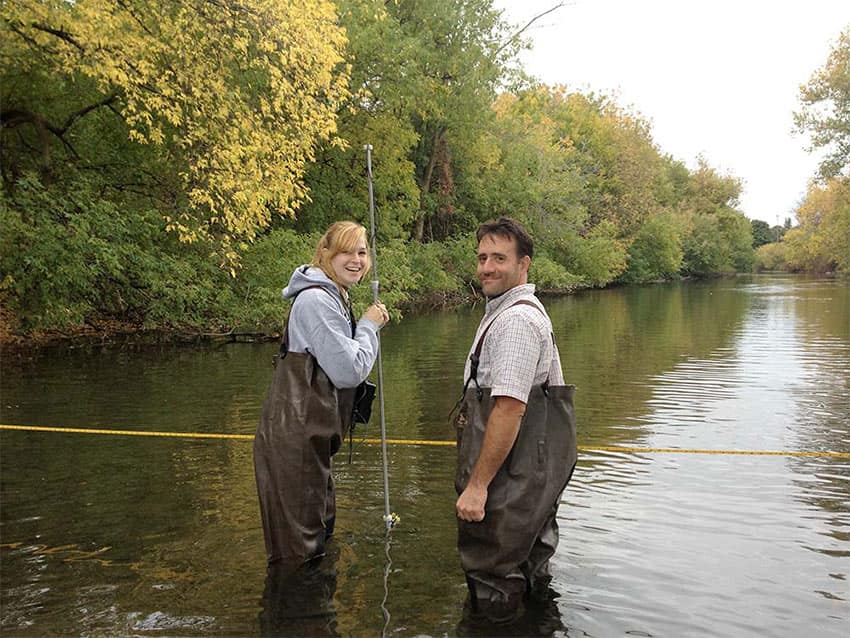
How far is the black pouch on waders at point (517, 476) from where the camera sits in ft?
11.9

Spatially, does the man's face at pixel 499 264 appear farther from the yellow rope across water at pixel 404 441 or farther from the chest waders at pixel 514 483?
the yellow rope across water at pixel 404 441

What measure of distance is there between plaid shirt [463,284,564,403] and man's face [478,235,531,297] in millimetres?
46

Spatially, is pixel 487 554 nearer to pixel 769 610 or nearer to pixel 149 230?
pixel 769 610

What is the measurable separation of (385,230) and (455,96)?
6.13 m

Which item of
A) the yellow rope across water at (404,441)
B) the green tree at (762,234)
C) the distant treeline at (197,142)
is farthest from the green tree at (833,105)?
the green tree at (762,234)

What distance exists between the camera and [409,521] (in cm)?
585

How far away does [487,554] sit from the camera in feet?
12.1

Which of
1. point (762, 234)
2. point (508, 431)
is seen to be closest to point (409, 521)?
point (508, 431)

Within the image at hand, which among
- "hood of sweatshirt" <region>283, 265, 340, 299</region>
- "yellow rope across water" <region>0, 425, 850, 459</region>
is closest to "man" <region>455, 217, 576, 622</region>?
"hood of sweatshirt" <region>283, 265, 340, 299</region>

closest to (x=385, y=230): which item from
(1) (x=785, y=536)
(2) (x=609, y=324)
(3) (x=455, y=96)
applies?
(3) (x=455, y=96)

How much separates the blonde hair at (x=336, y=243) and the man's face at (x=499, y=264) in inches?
30.6

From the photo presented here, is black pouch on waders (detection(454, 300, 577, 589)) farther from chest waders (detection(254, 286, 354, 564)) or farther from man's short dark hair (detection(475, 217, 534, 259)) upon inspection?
chest waders (detection(254, 286, 354, 564))

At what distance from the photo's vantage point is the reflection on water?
425cm

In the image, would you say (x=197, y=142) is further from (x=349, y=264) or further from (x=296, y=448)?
(x=296, y=448)
